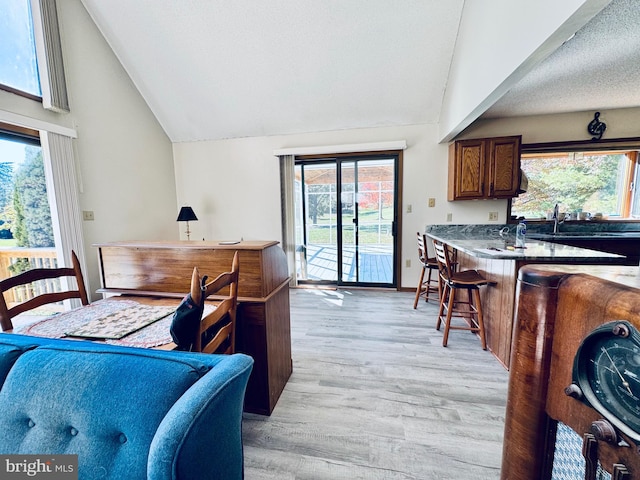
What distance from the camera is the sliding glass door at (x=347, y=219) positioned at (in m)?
4.03

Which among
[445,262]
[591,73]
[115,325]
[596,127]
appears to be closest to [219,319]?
[115,325]

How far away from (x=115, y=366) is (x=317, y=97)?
3703 mm

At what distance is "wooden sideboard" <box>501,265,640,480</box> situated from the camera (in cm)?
53

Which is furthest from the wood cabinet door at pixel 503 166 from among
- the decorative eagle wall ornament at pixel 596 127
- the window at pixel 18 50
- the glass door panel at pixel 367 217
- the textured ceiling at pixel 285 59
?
the window at pixel 18 50

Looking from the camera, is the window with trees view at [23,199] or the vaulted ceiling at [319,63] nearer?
the window with trees view at [23,199]

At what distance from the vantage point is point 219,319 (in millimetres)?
1221

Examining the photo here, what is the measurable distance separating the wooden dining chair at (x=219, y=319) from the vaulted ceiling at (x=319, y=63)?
2.92 m

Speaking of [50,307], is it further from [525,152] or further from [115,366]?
[525,152]

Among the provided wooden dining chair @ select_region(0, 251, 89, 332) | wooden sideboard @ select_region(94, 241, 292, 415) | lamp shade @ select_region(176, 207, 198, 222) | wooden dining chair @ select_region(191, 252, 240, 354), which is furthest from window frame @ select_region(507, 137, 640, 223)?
wooden dining chair @ select_region(0, 251, 89, 332)

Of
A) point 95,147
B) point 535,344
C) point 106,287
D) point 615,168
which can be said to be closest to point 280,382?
point 106,287

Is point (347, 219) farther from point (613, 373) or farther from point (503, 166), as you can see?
point (613, 373)

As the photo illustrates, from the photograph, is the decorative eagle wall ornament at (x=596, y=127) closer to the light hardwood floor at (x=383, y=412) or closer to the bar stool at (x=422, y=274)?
the bar stool at (x=422, y=274)

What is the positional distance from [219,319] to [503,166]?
3.78m

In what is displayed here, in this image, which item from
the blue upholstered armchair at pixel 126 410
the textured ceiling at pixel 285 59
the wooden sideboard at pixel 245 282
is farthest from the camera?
the textured ceiling at pixel 285 59
